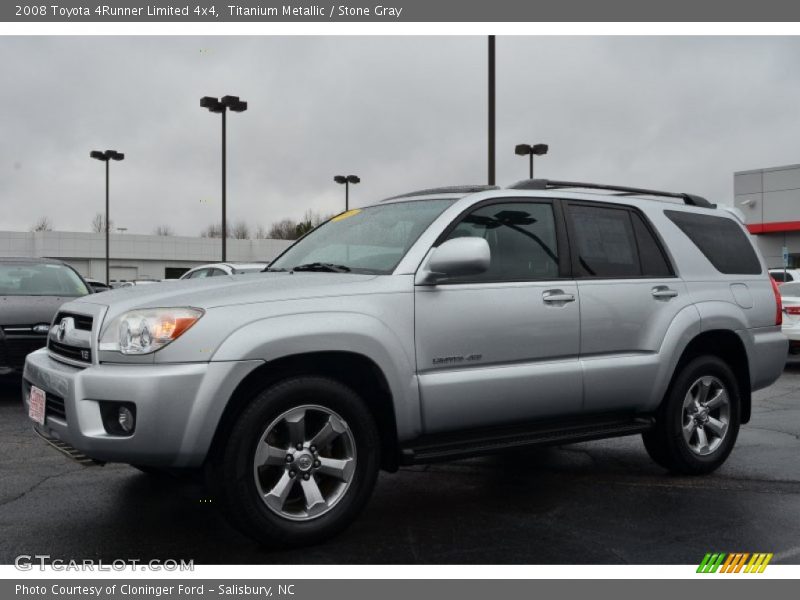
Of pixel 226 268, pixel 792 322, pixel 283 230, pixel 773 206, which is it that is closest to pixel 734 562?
pixel 792 322

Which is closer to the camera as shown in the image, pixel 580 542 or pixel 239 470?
pixel 239 470

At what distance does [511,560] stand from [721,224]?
11.2 ft

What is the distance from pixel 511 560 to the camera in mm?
4070

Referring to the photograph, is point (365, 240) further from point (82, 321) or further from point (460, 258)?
point (82, 321)

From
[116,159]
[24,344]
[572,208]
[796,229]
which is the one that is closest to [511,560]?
[572,208]

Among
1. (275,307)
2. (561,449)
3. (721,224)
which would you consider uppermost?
(721,224)

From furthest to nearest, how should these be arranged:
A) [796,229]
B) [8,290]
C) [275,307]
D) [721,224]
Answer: [796,229]
[8,290]
[721,224]
[275,307]

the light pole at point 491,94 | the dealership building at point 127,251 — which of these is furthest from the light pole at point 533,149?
the dealership building at point 127,251

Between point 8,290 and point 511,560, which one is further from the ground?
point 8,290

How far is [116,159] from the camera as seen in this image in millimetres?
43375

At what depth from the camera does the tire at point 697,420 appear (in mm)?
5711

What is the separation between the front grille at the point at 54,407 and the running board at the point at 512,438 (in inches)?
66.1
